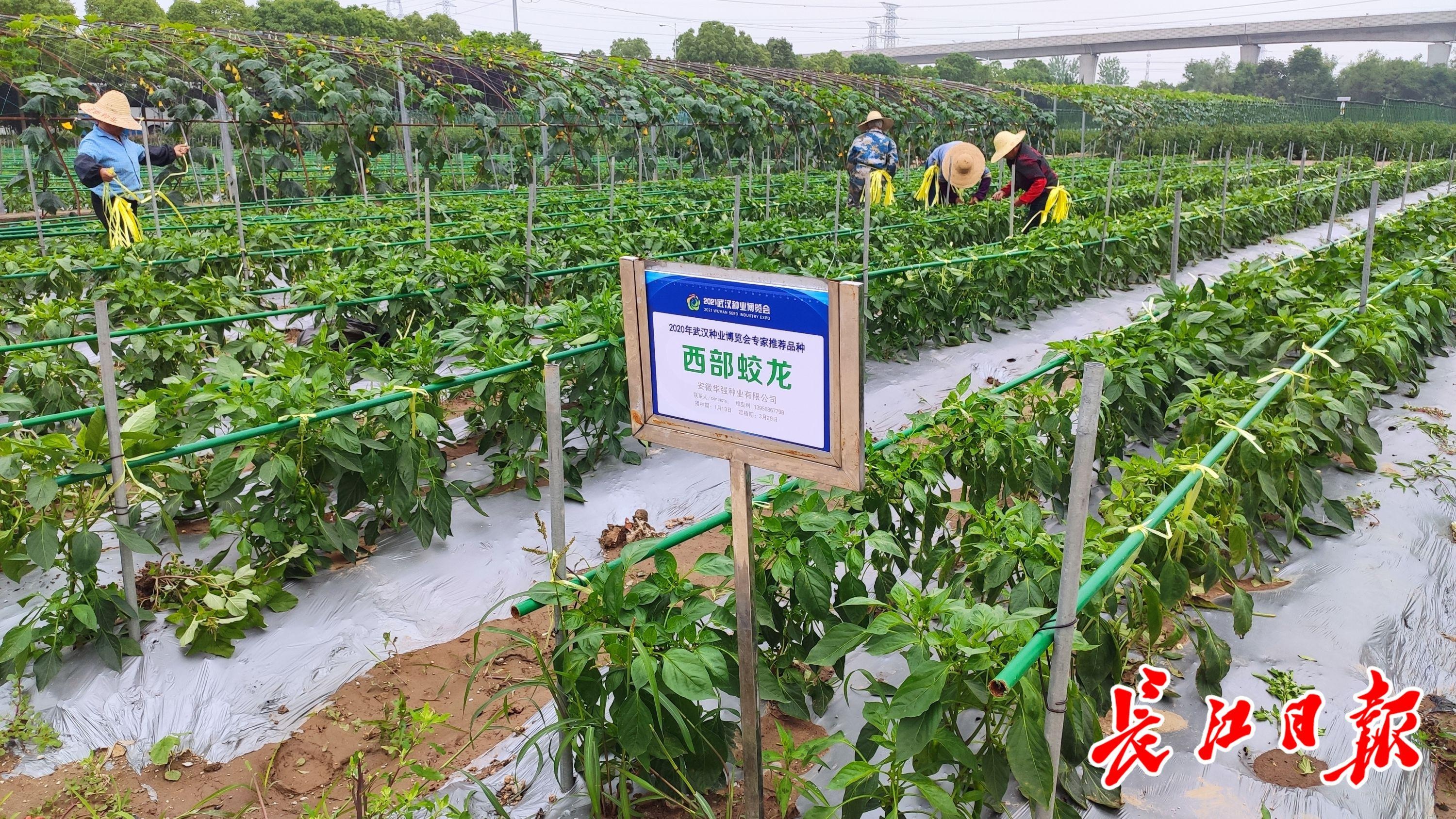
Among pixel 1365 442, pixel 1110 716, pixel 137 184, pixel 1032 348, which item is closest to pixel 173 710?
pixel 1110 716

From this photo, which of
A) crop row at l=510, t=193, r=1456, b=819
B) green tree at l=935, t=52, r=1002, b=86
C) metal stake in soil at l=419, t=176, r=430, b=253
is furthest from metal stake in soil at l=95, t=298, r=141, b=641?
green tree at l=935, t=52, r=1002, b=86

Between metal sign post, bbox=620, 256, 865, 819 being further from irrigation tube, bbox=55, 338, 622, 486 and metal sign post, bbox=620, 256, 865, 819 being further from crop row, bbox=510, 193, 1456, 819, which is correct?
irrigation tube, bbox=55, 338, 622, 486

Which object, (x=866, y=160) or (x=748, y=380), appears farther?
(x=866, y=160)

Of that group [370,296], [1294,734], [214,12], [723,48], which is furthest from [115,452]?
[723,48]

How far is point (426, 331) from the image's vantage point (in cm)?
387

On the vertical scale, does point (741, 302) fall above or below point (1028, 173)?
above

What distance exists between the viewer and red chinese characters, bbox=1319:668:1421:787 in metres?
2.21

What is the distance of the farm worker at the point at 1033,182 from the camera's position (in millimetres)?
9250

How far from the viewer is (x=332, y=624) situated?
3262mm

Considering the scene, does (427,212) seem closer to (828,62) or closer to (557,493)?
(557,493)

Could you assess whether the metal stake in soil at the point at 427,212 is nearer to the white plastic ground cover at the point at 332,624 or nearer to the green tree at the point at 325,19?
the white plastic ground cover at the point at 332,624

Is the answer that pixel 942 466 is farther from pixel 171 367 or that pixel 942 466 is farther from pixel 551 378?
pixel 171 367

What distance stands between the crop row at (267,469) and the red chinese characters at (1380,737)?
285cm

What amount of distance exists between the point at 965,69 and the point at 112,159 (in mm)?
59088
